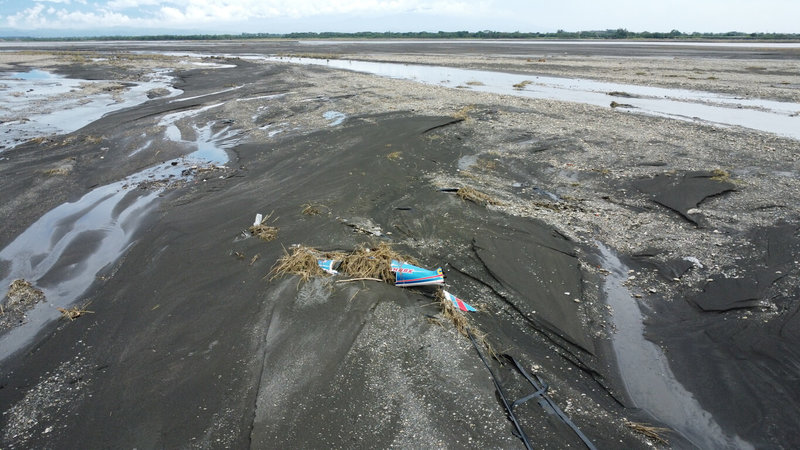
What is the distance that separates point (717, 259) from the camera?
9227 millimetres

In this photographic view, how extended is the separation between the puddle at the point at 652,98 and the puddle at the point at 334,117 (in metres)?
15.0

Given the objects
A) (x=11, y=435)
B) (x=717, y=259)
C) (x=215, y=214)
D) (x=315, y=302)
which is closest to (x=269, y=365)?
(x=315, y=302)

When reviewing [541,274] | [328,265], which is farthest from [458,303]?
[328,265]

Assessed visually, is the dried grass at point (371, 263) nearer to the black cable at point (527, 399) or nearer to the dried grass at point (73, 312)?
the black cable at point (527, 399)

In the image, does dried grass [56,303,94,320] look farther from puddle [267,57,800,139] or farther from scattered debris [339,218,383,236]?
puddle [267,57,800,139]

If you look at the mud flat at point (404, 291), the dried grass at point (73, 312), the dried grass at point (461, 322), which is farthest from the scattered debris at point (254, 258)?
the dried grass at point (461, 322)

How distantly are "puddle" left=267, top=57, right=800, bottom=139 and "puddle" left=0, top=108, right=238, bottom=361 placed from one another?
86.9 ft

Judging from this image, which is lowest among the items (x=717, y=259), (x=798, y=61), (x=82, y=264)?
(x=82, y=264)

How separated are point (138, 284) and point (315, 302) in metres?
4.08

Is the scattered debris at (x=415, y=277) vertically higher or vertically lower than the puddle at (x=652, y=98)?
lower

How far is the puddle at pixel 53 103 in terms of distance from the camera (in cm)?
2192

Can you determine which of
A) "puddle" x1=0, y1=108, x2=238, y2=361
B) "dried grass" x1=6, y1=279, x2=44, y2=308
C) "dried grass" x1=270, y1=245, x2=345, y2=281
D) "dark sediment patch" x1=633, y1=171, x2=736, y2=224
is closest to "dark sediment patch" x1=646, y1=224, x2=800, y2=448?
"dark sediment patch" x1=633, y1=171, x2=736, y2=224

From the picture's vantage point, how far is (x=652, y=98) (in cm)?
3027

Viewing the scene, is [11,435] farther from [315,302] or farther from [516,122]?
[516,122]
